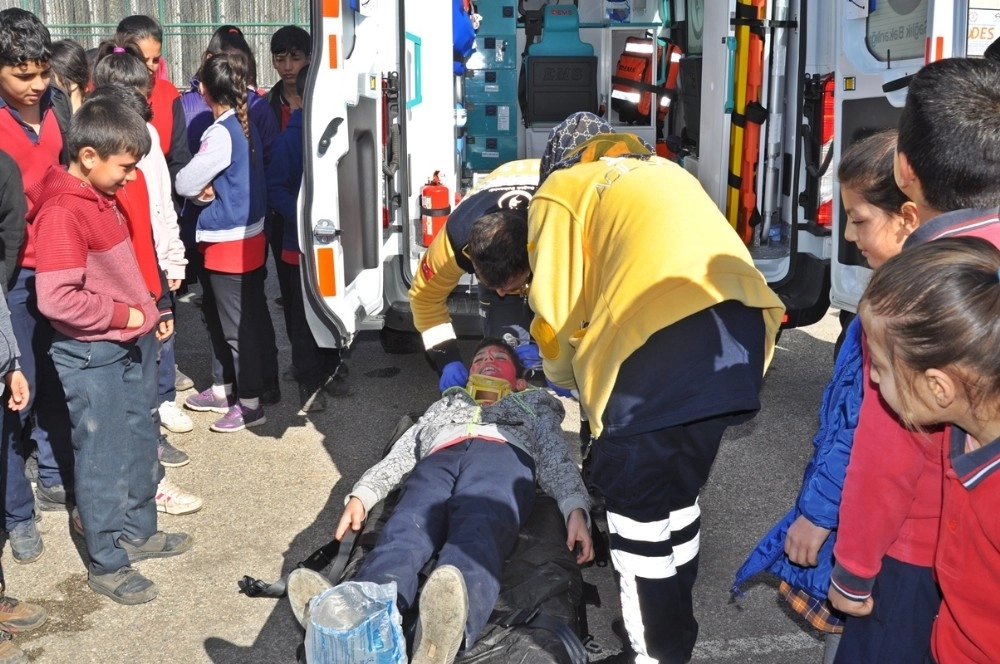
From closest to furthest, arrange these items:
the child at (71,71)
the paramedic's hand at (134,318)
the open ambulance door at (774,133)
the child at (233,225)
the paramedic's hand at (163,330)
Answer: the paramedic's hand at (134,318) → the paramedic's hand at (163,330) → the child at (233,225) → the child at (71,71) → the open ambulance door at (774,133)

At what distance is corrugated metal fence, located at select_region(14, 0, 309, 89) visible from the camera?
1795 centimetres

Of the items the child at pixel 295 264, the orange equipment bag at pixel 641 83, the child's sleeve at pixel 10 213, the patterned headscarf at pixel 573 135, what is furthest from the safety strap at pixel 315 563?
the orange equipment bag at pixel 641 83

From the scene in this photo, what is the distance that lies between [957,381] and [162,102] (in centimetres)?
462

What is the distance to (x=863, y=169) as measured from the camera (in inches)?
89.7

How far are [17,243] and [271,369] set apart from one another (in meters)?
1.95

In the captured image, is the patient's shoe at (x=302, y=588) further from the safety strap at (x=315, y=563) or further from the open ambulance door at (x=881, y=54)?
the open ambulance door at (x=881, y=54)

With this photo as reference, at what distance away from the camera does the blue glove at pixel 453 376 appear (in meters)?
3.96

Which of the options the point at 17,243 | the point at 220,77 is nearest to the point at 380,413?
the point at 220,77

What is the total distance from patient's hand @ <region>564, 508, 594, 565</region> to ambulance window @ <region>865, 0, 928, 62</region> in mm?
2389

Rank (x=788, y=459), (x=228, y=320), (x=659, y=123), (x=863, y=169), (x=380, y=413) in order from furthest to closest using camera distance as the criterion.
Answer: (x=659, y=123)
(x=380, y=413)
(x=228, y=320)
(x=788, y=459)
(x=863, y=169)

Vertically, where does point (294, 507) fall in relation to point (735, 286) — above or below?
below

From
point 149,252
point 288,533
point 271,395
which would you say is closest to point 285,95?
point 271,395

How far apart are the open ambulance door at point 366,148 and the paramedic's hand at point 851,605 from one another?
2742 millimetres

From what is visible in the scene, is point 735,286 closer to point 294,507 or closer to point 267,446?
point 294,507
